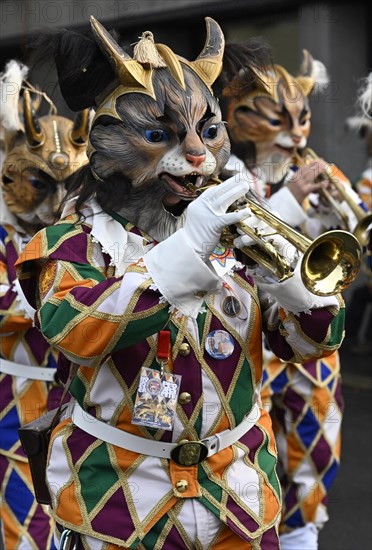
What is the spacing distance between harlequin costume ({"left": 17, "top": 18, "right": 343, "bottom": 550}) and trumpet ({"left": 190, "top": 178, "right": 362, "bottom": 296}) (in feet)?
0.27

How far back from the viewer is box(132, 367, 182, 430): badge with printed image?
2.55 m

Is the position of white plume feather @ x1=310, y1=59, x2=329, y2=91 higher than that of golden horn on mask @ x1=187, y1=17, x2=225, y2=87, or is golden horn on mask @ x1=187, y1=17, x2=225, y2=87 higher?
golden horn on mask @ x1=187, y1=17, x2=225, y2=87

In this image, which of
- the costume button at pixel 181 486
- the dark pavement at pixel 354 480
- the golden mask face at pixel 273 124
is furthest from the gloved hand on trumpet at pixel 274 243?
the dark pavement at pixel 354 480

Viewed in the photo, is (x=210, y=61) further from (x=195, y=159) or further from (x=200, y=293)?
(x=200, y=293)

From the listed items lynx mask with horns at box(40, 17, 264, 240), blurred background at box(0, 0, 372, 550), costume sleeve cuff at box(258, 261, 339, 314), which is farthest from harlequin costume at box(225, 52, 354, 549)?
blurred background at box(0, 0, 372, 550)

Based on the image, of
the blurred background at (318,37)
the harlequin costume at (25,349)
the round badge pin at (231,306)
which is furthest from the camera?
the blurred background at (318,37)

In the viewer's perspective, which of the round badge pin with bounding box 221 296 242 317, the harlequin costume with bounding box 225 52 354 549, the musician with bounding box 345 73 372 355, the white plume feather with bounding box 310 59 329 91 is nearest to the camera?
the round badge pin with bounding box 221 296 242 317

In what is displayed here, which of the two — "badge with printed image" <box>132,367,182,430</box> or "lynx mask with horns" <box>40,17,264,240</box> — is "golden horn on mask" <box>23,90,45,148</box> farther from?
"badge with printed image" <box>132,367,182,430</box>

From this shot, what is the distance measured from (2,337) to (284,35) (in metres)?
6.58

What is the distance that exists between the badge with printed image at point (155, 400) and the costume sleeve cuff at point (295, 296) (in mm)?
345

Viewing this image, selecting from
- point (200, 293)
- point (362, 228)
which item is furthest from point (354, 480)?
point (200, 293)

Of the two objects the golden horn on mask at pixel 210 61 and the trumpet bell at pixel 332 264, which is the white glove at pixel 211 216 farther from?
the golden horn on mask at pixel 210 61

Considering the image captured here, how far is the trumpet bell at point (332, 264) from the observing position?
2.40 m

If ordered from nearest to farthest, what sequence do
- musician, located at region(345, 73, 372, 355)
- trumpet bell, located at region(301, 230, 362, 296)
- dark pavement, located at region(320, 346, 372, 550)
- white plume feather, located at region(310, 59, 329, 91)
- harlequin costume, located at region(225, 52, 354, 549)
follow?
trumpet bell, located at region(301, 230, 362, 296), harlequin costume, located at region(225, 52, 354, 549), dark pavement, located at region(320, 346, 372, 550), white plume feather, located at region(310, 59, 329, 91), musician, located at region(345, 73, 372, 355)
